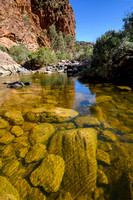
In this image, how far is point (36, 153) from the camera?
1660mm

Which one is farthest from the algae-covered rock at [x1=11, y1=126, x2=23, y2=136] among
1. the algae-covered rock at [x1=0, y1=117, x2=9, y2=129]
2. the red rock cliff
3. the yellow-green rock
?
the red rock cliff

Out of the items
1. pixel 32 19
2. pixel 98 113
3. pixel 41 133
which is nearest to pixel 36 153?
pixel 41 133

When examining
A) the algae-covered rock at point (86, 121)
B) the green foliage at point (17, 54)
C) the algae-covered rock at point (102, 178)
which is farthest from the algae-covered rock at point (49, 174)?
the green foliage at point (17, 54)

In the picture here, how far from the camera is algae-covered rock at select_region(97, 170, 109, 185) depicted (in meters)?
1.28

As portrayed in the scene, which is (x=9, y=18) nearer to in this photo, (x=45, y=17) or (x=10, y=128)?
(x=45, y=17)

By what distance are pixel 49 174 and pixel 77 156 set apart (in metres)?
0.52

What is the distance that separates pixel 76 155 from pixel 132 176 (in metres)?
0.80

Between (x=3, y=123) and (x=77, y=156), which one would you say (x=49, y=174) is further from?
(x=3, y=123)

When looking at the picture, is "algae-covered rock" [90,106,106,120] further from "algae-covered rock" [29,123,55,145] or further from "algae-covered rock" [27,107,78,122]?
"algae-covered rock" [29,123,55,145]

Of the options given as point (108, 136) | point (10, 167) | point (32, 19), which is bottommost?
point (10, 167)

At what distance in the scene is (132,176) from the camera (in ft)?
4.38

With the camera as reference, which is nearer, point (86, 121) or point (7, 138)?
point (7, 138)

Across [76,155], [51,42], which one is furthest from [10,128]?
[51,42]

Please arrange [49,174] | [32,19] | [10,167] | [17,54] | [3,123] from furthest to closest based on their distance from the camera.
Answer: [32,19] < [17,54] < [3,123] < [10,167] < [49,174]
